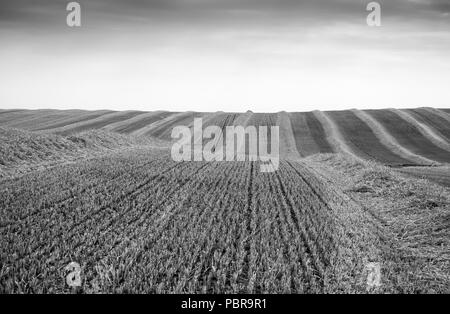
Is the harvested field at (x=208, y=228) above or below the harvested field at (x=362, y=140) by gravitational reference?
below

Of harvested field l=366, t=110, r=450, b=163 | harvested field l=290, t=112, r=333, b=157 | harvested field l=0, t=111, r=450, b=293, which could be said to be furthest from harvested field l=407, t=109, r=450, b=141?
harvested field l=0, t=111, r=450, b=293

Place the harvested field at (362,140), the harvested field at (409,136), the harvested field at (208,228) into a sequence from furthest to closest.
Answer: the harvested field at (409,136)
the harvested field at (362,140)
the harvested field at (208,228)

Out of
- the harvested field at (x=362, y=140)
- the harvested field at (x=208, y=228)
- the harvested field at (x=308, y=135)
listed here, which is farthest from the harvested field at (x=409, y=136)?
the harvested field at (x=208, y=228)

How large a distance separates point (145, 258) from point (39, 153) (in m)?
16.1

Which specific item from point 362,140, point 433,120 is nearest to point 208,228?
point 362,140

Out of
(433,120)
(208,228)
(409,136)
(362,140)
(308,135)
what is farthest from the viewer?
(433,120)

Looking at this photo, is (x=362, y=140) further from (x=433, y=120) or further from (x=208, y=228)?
(x=208, y=228)

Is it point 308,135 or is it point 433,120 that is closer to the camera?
point 308,135

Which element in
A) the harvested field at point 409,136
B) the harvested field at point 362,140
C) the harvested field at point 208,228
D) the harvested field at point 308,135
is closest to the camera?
the harvested field at point 208,228

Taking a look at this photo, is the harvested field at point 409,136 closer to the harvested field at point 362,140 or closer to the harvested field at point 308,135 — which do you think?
the harvested field at point 362,140

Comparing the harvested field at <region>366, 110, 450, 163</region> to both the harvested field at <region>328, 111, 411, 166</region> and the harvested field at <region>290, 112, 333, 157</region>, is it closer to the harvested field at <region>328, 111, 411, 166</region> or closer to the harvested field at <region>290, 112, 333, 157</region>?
the harvested field at <region>328, 111, 411, 166</region>

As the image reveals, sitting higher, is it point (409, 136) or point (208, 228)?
point (409, 136)

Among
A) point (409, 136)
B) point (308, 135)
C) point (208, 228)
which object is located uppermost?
point (308, 135)

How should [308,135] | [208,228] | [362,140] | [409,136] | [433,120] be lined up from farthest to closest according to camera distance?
1. [433,120]
2. [308,135]
3. [409,136]
4. [362,140]
5. [208,228]
